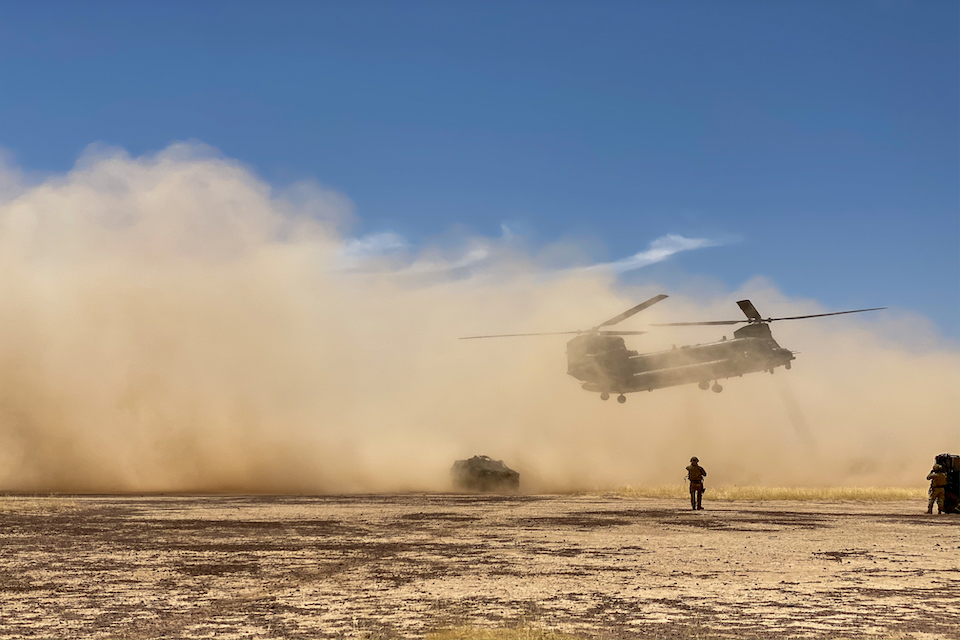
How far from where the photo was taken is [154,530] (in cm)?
2394

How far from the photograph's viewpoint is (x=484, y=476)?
5541 centimetres

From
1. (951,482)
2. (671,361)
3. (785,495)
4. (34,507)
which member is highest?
(671,361)

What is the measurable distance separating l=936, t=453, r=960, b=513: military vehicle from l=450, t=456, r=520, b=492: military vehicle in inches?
1118

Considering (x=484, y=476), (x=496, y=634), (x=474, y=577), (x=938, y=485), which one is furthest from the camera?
(x=484, y=476)

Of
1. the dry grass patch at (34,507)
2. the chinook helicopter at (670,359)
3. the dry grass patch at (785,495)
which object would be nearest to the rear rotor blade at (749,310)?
the chinook helicopter at (670,359)

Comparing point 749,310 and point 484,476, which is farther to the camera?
point 484,476

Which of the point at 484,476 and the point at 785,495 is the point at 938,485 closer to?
the point at 785,495

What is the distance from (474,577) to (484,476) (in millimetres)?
40850

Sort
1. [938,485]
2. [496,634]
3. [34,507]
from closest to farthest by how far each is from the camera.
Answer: [496,634]
[938,485]
[34,507]

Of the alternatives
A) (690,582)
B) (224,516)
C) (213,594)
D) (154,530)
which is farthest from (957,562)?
(224,516)

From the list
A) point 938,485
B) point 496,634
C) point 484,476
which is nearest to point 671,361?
point 938,485

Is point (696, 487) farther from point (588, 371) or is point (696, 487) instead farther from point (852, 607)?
point (852, 607)

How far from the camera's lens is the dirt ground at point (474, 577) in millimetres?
10883

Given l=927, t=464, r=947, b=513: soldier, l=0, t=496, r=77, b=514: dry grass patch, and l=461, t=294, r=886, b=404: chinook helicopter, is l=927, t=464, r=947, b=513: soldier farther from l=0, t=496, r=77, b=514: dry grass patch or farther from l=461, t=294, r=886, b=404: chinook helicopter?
l=0, t=496, r=77, b=514: dry grass patch
